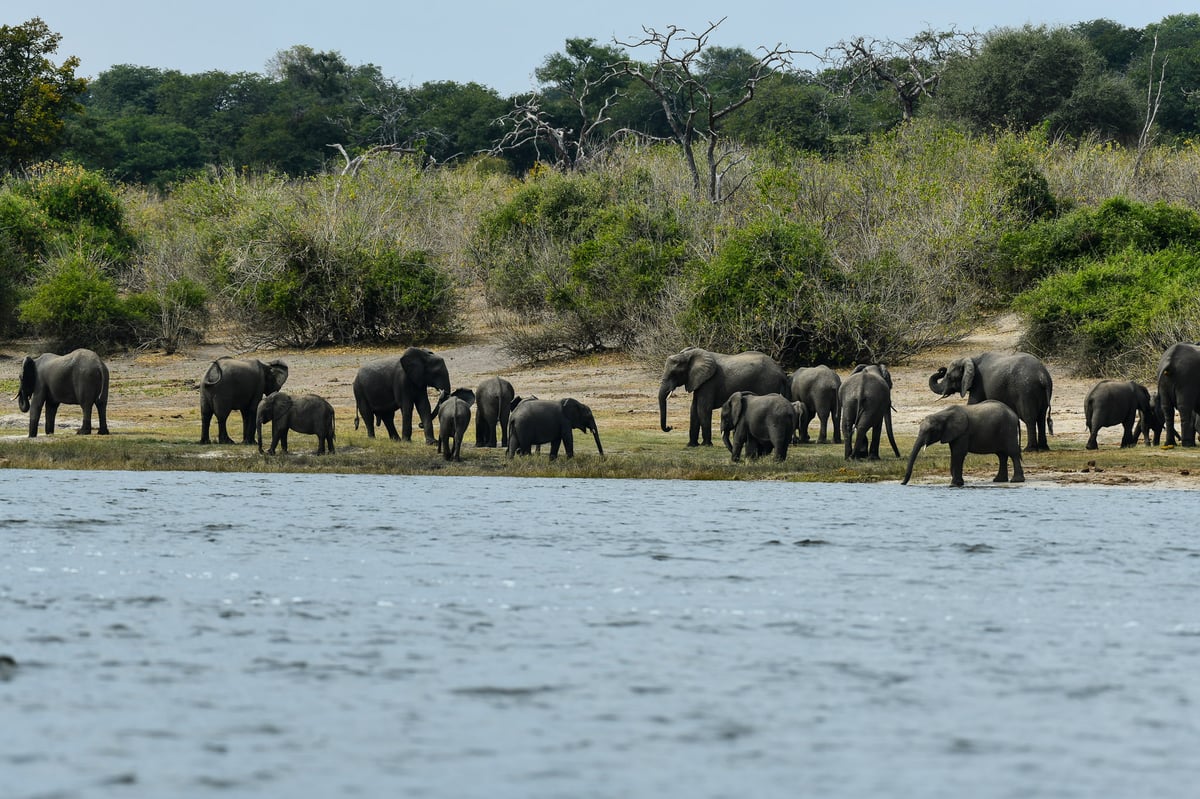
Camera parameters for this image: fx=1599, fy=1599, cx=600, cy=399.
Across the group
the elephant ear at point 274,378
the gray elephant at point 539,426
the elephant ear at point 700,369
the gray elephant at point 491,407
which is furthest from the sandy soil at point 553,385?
the gray elephant at point 539,426

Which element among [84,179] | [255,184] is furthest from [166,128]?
[255,184]

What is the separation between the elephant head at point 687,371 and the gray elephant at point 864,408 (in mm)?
2606

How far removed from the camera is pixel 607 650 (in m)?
9.43

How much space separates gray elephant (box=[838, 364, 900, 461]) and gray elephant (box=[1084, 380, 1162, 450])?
8.28 feet

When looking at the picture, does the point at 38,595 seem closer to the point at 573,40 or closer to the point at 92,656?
the point at 92,656

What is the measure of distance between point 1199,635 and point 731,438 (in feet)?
37.7

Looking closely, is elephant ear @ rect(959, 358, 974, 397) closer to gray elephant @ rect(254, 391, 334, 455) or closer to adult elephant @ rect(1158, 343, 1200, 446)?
adult elephant @ rect(1158, 343, 1200, 446)

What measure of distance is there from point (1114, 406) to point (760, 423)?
468cm

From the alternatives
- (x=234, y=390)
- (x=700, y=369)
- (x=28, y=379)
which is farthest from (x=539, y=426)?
(x=28, y=379)

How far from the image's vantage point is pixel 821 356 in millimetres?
29562

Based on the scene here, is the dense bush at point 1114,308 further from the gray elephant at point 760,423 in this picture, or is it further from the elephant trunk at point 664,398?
the gray elephant at point 760,423

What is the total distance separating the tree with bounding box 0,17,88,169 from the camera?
4997cm

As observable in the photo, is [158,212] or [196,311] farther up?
[158,212]

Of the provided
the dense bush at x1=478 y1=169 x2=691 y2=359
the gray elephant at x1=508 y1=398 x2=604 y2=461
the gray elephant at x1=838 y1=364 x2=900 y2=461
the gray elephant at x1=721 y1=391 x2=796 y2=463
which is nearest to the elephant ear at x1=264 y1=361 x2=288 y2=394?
the gray elephant at x1=508 y1=398 x2=604 y2=461
